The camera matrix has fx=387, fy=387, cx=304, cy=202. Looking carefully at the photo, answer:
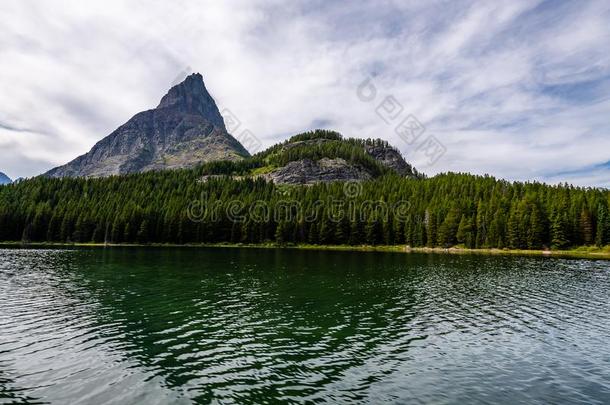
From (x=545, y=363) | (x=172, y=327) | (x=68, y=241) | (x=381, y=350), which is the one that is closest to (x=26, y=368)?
(x=172, y=327)

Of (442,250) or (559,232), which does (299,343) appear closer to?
(442,250)

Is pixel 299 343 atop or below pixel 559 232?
below

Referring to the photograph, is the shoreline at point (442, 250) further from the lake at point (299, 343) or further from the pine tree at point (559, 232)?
the lake at point (299, 343)

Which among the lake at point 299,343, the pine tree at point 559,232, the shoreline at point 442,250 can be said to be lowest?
the lake at point 299,343

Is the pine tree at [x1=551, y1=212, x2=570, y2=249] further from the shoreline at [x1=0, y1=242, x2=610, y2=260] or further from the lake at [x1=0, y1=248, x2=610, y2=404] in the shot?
the lake at [x1=0, y1=248, x2=610, y2=404]

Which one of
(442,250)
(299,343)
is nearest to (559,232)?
(442,250)

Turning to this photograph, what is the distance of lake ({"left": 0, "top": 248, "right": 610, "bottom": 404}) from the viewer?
21.8 m

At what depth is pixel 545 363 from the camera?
2717 centimetres

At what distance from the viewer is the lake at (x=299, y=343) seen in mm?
21781

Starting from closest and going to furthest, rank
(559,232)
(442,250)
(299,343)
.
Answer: (299,343), (559,232), (442,250)

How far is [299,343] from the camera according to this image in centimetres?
3070

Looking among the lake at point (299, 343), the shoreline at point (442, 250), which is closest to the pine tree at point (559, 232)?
the shoreline at point (442, 250)

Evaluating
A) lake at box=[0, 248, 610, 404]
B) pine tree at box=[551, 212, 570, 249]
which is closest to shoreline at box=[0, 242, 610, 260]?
pine tree at box=[551, 212, 570, 249]

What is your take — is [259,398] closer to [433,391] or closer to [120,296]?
[433,391]
